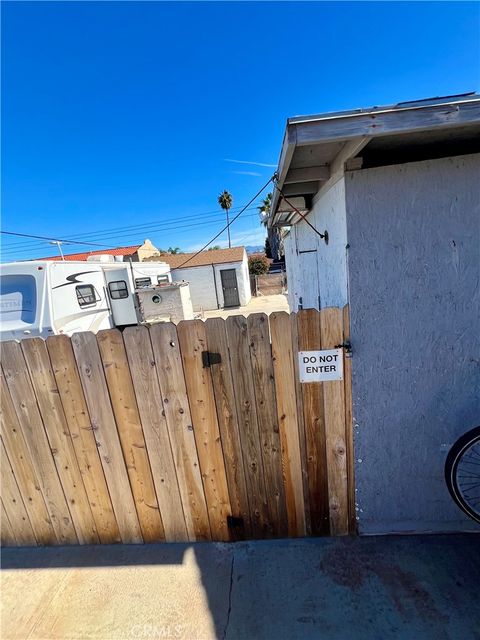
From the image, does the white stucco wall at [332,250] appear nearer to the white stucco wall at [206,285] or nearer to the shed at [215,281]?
the shed at [215,281]

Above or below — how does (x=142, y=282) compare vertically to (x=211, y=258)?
below

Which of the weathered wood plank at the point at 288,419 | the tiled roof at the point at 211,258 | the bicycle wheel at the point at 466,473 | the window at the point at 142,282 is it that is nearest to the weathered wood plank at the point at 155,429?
the weathered wood plank at the point at 288,419

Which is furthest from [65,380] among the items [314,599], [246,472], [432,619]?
[432,619]

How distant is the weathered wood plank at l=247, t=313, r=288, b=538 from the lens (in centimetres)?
172

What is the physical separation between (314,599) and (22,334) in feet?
18.8

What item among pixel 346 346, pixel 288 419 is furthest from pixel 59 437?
pixel 346 346

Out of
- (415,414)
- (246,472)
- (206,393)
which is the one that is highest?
(206,393)

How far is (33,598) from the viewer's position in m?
1.85

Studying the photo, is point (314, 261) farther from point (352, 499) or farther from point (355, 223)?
point (352, 499)

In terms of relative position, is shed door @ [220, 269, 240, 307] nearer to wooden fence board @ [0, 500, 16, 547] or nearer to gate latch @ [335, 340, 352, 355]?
wooden fence board @ [0, 500, 16, 547]

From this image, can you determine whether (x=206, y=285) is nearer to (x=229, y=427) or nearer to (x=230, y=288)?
(x=230, y=288)

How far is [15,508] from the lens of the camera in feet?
7.09

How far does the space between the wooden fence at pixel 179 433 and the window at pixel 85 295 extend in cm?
587

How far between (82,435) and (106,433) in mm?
173
